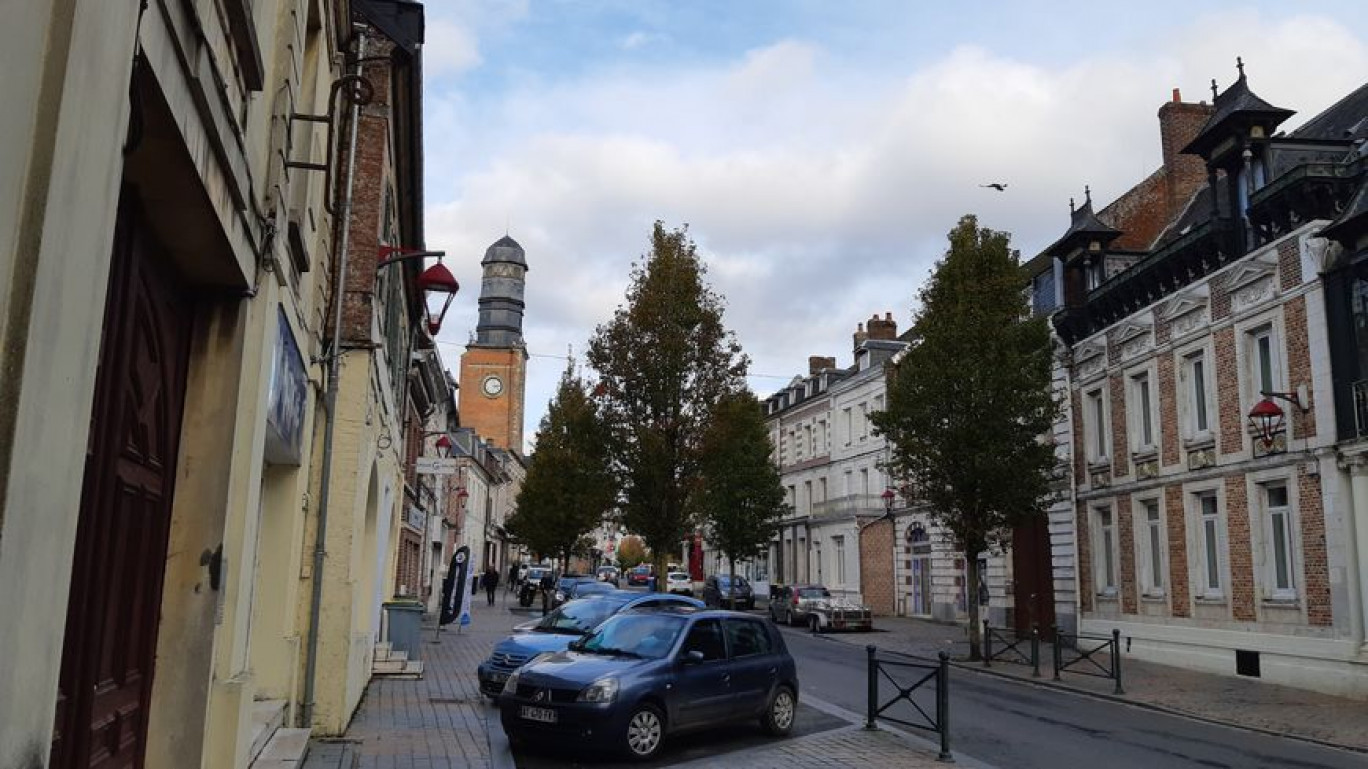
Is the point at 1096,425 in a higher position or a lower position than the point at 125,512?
higher

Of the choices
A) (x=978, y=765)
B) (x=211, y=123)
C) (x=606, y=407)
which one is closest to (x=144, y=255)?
(x=211, y=123)

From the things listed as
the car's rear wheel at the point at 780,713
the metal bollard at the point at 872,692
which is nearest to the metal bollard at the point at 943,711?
the metal bollard at the point at 872,692

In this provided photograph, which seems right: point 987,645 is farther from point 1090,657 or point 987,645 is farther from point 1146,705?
point 1146,705

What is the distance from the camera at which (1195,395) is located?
22.2 m

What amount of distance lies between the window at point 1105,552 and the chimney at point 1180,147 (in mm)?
9261

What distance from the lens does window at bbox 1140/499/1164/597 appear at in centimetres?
2353

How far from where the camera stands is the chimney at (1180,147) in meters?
28.4

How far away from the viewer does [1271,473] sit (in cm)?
1936

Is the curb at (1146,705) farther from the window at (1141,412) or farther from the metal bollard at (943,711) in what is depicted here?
the window at (1141,412)

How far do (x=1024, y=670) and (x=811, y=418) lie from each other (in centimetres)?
3151

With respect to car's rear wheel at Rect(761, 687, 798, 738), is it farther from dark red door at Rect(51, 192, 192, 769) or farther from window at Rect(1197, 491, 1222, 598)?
window at Rect(1197, 491, 1222, 598)

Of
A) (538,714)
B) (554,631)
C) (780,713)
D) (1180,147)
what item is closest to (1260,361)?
(1180,147)

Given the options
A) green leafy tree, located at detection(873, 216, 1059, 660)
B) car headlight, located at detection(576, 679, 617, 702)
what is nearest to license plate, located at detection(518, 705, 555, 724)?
car headlight, located at detection(576, 679, 617, 702)

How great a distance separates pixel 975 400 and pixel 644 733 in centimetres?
1420
